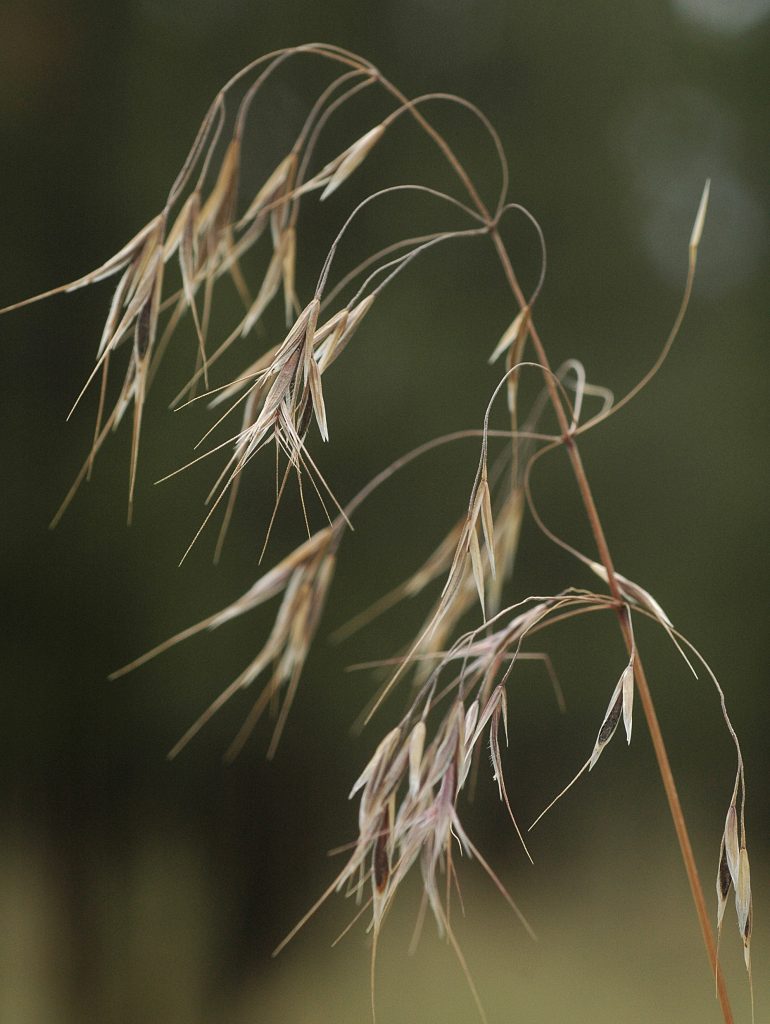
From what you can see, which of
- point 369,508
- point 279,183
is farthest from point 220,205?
point 369,508

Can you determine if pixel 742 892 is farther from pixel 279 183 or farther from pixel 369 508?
pixel 369 508

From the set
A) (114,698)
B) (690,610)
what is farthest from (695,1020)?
(114,698)

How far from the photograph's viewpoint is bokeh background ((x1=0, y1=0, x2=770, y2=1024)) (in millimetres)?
1335

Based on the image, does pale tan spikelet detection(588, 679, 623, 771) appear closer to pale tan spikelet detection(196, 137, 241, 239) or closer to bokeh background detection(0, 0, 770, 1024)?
pale tan spikelet detection(196, 137, 241, 239)

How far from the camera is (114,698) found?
1380 mm

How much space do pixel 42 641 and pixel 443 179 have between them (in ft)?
3.03

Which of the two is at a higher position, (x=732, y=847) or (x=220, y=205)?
(x=220, y=205)

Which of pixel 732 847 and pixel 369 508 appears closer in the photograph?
pixel 732 847

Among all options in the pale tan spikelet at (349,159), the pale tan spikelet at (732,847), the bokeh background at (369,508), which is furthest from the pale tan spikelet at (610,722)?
the bokeh background at (369,508)

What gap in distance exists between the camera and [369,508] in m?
1.43

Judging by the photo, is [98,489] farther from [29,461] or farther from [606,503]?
[606,503]

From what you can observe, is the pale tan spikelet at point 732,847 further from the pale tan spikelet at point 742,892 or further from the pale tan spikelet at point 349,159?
the pale tan spikelet at point 349,159

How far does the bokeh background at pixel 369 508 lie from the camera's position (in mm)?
Answer: 1335

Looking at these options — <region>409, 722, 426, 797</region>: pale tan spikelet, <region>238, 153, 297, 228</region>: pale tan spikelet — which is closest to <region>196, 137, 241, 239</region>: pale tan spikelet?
<region>238, 153, 297, 228</region>: pale tan spikelet
